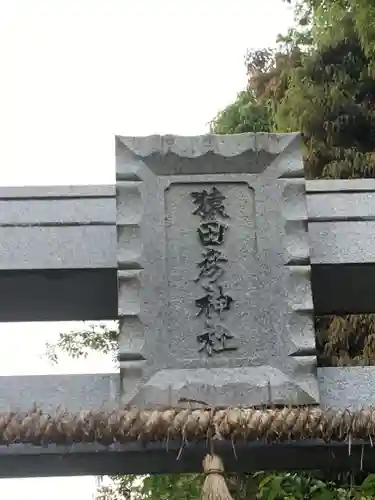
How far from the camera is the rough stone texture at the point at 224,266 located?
2594 millimetres

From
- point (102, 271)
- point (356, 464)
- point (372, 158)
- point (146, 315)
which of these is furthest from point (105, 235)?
point (372, 158)

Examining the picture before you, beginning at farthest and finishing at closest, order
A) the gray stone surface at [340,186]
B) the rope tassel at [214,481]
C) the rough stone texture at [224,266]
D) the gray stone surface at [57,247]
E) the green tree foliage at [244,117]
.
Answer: the green tree foliage at [244,117]
the gray stone surface at [340,186]
the gray stone surface at [57,247]
the rough stone texture at [224,266]
the rope tassel at [214,481]

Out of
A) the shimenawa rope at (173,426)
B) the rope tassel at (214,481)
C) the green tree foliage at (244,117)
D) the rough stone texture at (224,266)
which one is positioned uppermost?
the green tree foliage at (244,117)

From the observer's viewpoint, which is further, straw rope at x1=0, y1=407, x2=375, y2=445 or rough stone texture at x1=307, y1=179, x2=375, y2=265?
rough stone texture at x1=307, y1=179, x2=375, y2=265

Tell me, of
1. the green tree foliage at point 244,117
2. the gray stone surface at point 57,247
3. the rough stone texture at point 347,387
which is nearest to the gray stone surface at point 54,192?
the gray stone surface at point 57,247

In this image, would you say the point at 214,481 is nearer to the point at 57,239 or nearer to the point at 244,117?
the point at 57,239

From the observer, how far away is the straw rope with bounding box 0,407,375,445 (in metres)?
2.39

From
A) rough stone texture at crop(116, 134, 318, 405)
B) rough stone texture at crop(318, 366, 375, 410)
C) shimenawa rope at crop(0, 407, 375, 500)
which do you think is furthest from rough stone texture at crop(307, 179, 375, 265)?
shimenawa rope at crop(0, 407, 375, 500)

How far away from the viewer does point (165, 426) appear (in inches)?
94.4

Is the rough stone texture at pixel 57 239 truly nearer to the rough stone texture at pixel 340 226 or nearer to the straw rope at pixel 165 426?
the straw rope at pixel 165 426

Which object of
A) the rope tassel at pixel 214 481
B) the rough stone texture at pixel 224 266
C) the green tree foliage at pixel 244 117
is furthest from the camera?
the green tree foliage at pixel 244 117

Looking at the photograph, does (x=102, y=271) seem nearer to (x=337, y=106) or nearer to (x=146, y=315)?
(x=146, y=315)

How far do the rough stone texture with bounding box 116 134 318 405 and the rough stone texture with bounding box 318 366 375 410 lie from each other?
95 mm

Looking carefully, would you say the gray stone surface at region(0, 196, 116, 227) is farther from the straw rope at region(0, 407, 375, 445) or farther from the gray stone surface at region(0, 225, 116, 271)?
the straw rope at region(0, 407, 375, 445)
